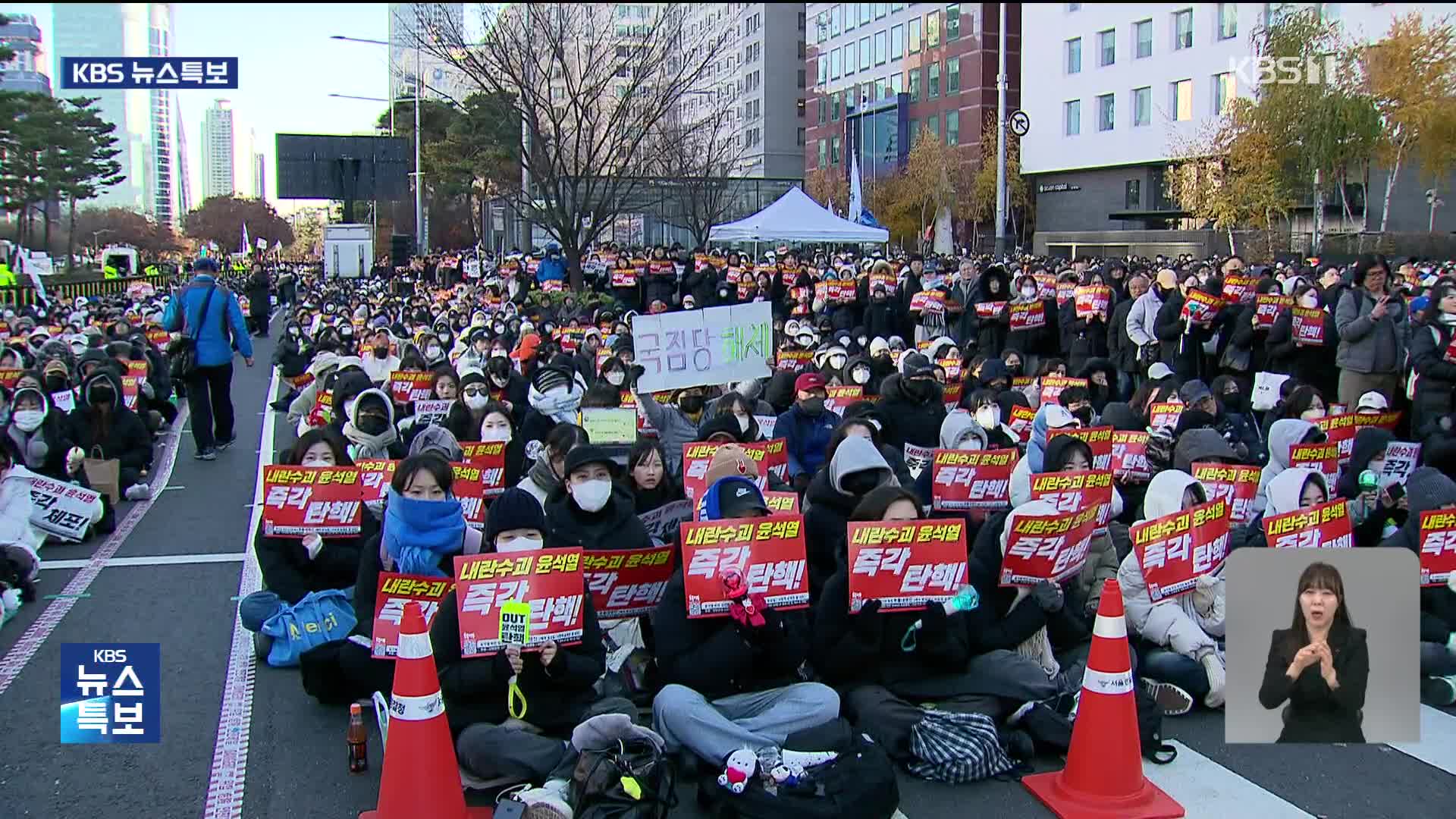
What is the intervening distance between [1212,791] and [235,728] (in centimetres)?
464

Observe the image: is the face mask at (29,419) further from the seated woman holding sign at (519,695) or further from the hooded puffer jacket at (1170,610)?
the hooded puffer jacket at (1170,610)

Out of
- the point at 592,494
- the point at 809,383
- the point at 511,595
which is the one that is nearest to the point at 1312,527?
the point at 592,494

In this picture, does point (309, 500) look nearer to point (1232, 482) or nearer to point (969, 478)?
point (969, 478)

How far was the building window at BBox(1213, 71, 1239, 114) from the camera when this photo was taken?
4572cm

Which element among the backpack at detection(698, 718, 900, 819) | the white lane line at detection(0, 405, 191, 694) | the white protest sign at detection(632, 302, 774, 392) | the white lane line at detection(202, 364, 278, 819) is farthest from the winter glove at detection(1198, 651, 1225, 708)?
the white lane line at detection(0, 405, 191, 694)

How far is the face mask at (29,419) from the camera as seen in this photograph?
10.9 meters

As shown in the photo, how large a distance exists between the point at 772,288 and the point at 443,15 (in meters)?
7.63

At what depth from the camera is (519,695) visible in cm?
557

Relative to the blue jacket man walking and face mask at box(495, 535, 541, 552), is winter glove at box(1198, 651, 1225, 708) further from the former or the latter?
the blue jacket man walking

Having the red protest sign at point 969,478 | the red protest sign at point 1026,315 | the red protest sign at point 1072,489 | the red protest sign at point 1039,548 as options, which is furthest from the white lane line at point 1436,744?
the red protest sign at point 1026,315

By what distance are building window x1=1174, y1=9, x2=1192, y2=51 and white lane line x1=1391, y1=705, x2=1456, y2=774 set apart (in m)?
47.9

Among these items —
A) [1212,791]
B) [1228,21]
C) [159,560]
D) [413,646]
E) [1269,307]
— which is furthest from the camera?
[1228,21]

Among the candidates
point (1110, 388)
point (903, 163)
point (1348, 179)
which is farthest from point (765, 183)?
point (1110, 388)

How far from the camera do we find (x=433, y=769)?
488cm
